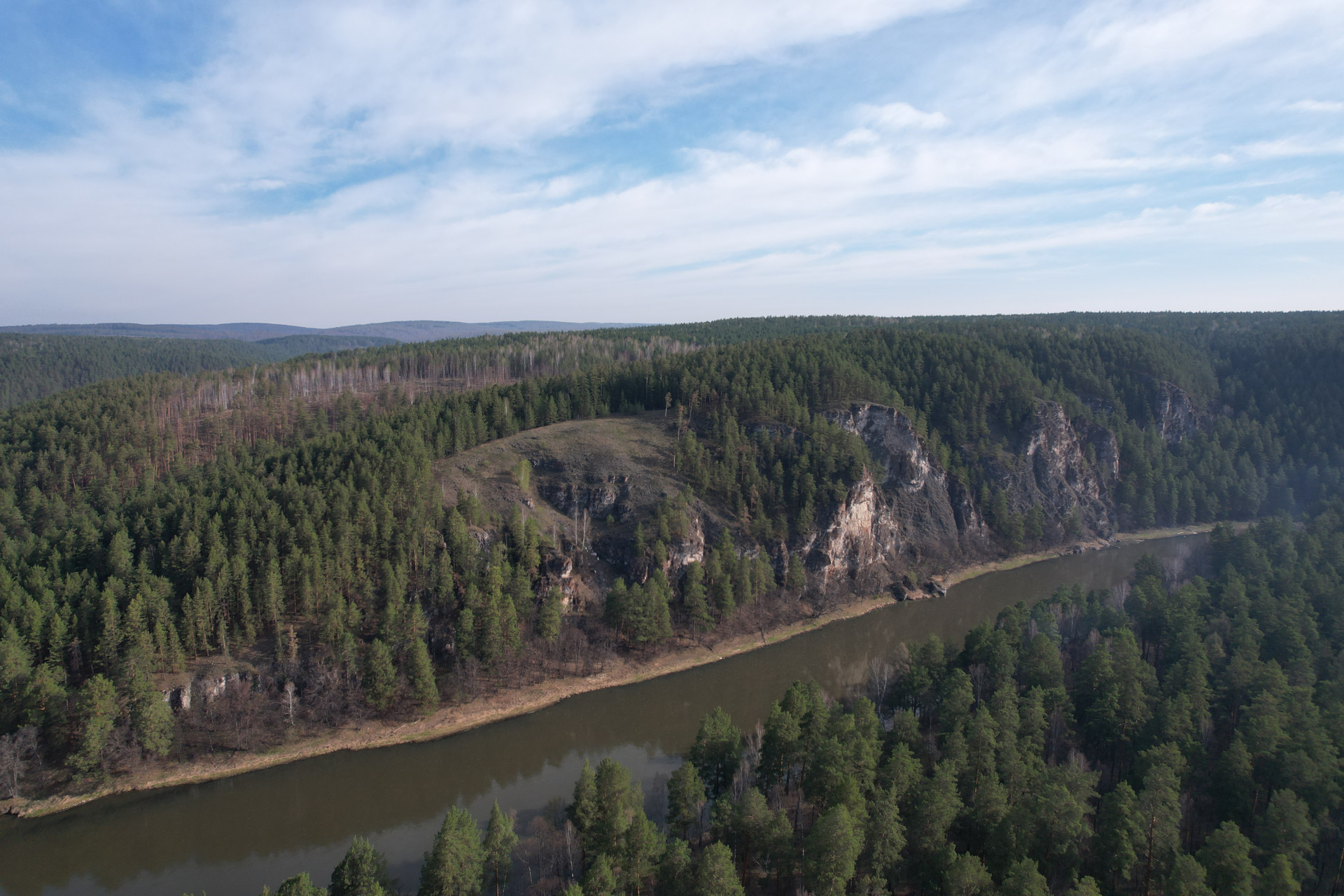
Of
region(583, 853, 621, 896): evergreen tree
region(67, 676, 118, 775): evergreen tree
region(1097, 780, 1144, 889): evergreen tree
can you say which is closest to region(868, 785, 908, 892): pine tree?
region(1097, 780, 1144, 889): evergreen tree

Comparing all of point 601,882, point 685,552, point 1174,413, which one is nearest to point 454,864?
point 601,882

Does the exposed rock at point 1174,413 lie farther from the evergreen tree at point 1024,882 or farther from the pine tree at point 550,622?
the evergreen tree at point 1024,882

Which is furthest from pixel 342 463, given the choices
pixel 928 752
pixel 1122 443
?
pixel 1122 443

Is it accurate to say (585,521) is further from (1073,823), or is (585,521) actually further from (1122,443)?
(1122,443)

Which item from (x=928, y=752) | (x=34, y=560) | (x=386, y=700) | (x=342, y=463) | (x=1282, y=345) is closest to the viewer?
(x=928, y=752)

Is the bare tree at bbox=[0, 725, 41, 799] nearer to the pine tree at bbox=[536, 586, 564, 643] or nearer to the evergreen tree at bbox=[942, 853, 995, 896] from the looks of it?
the pine tree at bbox=[536, 586, 564, 643]

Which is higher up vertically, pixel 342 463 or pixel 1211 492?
pixel 342 463
